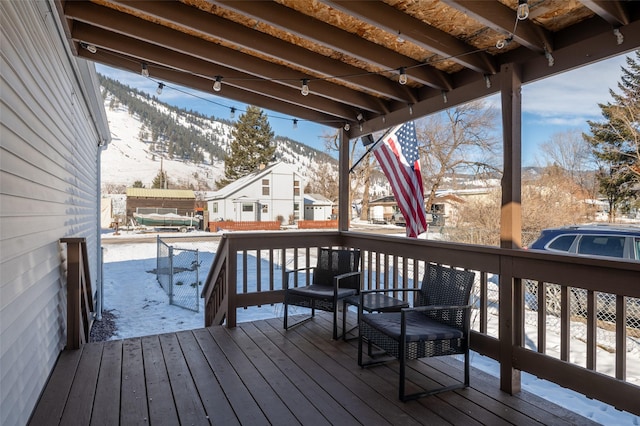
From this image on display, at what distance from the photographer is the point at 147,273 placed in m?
9.87

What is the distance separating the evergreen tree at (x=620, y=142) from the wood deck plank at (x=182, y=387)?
36.5ft

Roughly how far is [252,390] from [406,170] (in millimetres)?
2777

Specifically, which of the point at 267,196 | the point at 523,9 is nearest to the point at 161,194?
the point at 267,196

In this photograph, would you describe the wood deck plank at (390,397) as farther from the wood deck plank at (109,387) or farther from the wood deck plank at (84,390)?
the wood deck plank at (84,390)

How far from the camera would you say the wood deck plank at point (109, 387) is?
2214 mm

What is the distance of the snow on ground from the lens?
9.24 feet

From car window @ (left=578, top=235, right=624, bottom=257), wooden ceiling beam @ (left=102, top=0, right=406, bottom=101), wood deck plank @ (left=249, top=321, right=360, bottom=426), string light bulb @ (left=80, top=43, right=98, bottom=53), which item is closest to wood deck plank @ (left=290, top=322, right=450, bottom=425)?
wood deck plank @ (left=249, top=321, right=360, bottom=426)

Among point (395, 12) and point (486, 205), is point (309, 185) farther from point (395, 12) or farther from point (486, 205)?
point (395, 12)

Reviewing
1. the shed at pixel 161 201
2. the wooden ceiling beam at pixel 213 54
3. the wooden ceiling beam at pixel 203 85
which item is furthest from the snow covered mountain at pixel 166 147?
the wooden ceiling beam at pixel 213 54

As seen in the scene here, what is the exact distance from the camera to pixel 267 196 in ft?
45.0

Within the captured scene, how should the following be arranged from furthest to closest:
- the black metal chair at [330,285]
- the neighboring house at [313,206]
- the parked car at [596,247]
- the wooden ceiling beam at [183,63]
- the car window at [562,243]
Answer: the neighboring house at [313,206] → the car window at [562,243] → the parked car at [596,247] → the black metal chair at [330,285] → the wooden ceiling beam at [183,63]

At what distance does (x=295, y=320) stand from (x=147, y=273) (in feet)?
23.4

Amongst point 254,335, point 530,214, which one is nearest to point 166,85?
point 254,335

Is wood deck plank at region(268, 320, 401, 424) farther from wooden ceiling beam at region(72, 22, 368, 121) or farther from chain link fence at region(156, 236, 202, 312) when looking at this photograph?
chain link fence at region(156, 236, 202, 312)
